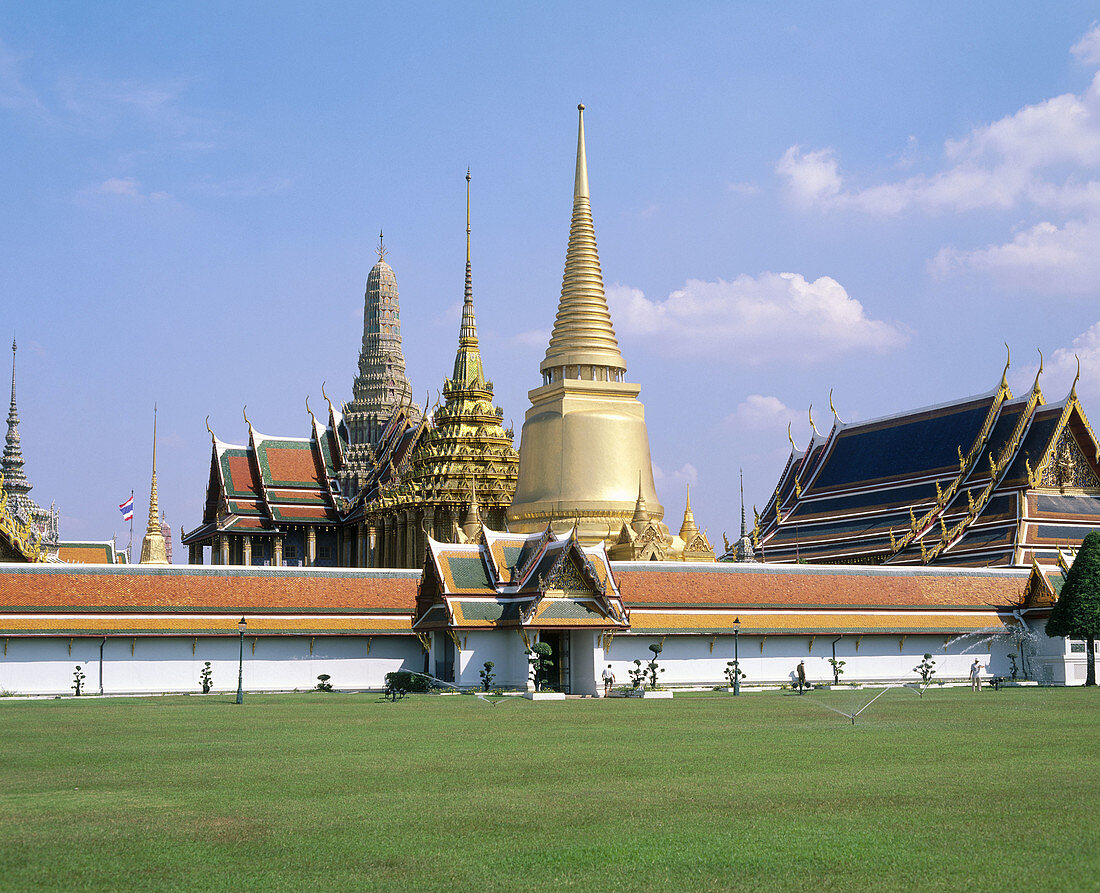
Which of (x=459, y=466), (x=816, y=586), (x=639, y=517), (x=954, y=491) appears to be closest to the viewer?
(x=816, y=586)

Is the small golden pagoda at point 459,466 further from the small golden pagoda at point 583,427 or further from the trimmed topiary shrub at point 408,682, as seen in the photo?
the trimmed topiary shrub at point 408,682

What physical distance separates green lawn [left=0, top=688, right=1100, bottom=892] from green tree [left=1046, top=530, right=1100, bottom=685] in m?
17.8

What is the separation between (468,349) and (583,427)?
13.7 m

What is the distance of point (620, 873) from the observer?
30.9 ft

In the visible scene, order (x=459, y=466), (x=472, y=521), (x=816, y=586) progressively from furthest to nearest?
(x=459, y=466) < (x=472, y=521) < (x=816, y=586)

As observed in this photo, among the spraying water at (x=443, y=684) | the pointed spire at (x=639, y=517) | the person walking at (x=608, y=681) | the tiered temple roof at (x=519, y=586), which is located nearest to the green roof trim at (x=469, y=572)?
the tiered temple roof at (x=519, y=586)

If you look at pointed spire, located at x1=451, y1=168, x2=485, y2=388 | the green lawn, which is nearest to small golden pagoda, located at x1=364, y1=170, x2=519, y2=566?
pointed spire, located at x1=451, y1=168, x2=485, y2=388

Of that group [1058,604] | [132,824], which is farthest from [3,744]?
[1058,604]

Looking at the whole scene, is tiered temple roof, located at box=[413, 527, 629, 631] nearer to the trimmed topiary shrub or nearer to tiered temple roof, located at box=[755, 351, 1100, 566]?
the trimmed topiary shrub

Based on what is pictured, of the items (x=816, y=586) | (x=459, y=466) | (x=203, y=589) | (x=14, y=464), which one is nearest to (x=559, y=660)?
(x=816, y=586)

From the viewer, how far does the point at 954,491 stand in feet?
183

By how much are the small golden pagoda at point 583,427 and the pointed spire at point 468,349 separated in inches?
333

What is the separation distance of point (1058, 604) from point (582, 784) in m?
30.3

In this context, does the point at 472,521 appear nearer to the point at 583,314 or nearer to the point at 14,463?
the point at 583,314
